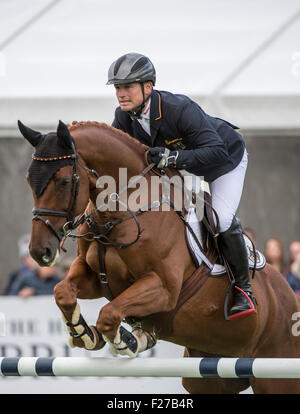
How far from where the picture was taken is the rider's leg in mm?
4254

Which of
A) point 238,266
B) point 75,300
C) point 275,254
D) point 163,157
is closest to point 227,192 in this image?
point 238,266

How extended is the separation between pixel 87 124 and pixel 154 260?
812mm

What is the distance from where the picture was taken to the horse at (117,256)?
3.64m

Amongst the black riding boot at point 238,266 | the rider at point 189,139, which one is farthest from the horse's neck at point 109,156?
the black riding boot at point 238,266

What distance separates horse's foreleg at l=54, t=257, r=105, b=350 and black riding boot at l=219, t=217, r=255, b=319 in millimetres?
785

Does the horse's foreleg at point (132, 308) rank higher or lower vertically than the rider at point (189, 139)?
lower

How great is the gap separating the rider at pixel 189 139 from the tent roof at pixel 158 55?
3.08 m

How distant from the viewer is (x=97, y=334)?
397 centimetres

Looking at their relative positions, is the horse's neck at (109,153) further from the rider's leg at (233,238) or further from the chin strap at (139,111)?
the rider's leg at (233,238)

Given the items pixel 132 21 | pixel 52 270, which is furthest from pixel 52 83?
pixel 52 270

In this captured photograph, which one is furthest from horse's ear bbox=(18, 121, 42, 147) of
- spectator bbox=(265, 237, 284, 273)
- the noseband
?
spectator bbox=(265, 237, 284, 273)

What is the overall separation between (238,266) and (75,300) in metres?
1.00

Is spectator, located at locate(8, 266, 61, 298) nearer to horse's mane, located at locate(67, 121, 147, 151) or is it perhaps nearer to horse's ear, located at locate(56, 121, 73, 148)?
horse's mane, located at locate(67, 121, 147, 151)
